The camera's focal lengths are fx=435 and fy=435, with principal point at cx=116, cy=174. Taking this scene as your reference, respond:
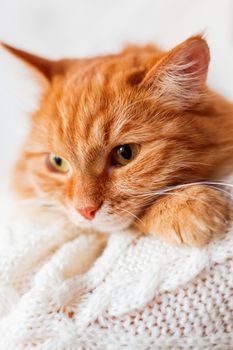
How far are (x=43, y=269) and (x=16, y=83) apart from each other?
0.84 m

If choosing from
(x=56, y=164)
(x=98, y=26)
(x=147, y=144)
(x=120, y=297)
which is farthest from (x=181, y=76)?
(x=98, y=26)

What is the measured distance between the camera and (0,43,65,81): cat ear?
148 cm

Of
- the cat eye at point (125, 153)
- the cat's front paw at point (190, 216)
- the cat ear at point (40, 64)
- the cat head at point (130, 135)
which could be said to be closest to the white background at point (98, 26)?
the cat ear at point (40, 64)

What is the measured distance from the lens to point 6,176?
2.11 meters

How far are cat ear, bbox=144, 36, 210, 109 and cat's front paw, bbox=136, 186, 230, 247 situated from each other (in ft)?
0.94

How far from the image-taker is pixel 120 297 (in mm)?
1106

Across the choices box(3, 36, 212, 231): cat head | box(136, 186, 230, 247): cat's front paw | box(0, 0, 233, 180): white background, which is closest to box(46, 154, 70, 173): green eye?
box(3, 36, 212, 231): cat head

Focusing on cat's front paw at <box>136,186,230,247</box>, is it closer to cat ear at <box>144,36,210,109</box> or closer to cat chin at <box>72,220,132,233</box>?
cat chin at <box>72,220,132,233</box>

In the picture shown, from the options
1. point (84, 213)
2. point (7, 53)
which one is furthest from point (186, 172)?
point (7, 53)

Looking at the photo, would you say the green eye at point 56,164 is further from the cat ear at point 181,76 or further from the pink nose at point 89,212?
the cat ear at point 181,76

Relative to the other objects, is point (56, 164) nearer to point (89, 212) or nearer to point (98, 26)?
point (89, 212)

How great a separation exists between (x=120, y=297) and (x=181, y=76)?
2.11ft

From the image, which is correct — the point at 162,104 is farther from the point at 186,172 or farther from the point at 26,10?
the point at 26,10

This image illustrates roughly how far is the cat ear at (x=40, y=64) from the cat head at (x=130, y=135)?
0.20m
